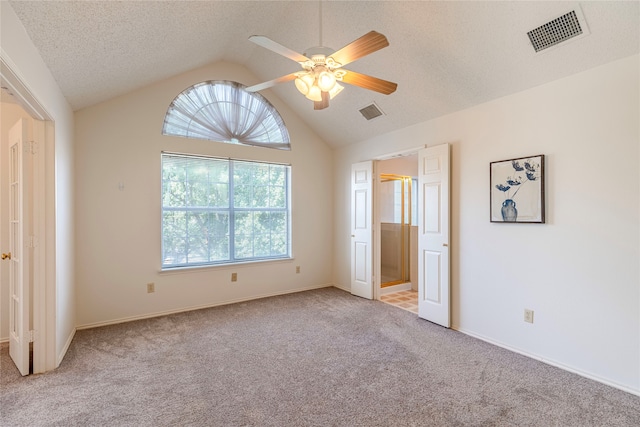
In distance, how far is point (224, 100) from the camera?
446 cm

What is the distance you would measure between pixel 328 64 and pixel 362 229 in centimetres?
303

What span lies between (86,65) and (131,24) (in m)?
0.65

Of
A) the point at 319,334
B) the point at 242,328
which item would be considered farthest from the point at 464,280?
the point at 242,328

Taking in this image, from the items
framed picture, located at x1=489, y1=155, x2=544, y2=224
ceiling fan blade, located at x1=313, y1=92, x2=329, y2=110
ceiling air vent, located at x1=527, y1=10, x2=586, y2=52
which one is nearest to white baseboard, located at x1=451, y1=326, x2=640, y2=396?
framed picture, located at x1=489, y1=155, x2=544, y2=224

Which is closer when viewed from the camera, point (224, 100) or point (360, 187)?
point (224, 100)

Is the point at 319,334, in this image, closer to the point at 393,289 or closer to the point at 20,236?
the point at 393,289

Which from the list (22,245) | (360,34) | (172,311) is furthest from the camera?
(172,311)

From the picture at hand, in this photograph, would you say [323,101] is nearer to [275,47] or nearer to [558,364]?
[275,47]

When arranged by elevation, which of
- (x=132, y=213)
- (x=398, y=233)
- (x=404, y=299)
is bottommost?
(x=404, y=299)

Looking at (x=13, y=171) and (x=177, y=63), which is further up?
(x=177, y=63)

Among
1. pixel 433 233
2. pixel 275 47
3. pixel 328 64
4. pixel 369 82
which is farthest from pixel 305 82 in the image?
pixel 433 233

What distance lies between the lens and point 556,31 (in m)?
2.29

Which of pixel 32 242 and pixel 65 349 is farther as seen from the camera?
pixel 65 349

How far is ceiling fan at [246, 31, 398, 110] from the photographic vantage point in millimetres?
1931
